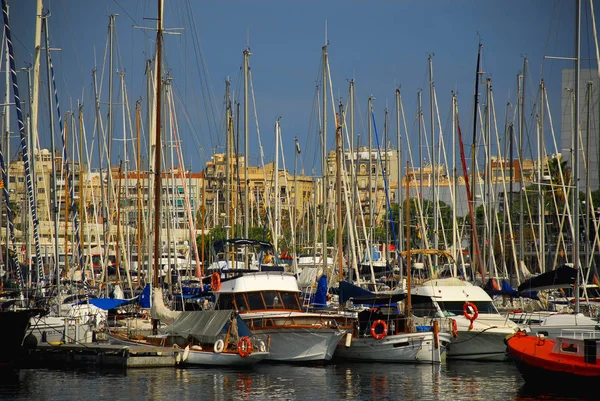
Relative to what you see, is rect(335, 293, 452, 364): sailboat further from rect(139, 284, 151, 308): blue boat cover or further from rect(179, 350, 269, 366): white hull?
rect(139, 284, 151, 308): blue boat cover

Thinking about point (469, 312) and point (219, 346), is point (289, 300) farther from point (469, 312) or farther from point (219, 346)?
point (469, 312)

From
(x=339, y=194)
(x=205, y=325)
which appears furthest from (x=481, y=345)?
(x=339, y=194)

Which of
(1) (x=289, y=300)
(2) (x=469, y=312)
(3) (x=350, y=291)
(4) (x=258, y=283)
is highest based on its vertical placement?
(4) (x=258, y=283)

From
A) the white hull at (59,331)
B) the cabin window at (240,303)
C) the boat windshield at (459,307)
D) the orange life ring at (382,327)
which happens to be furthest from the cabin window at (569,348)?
the white hull at (59,331)

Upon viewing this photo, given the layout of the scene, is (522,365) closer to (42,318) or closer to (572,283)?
(572,283)

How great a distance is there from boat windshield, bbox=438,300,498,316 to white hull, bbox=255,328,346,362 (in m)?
6.82

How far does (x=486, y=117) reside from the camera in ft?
204

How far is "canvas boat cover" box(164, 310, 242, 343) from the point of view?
35.8 meters

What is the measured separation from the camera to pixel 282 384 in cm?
3222

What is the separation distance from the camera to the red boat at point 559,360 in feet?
96.5

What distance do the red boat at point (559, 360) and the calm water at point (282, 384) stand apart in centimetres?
66

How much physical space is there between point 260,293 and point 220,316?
2688 mm

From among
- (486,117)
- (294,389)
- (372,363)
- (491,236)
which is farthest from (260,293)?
(486,117)

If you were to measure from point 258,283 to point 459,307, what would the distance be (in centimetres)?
932
